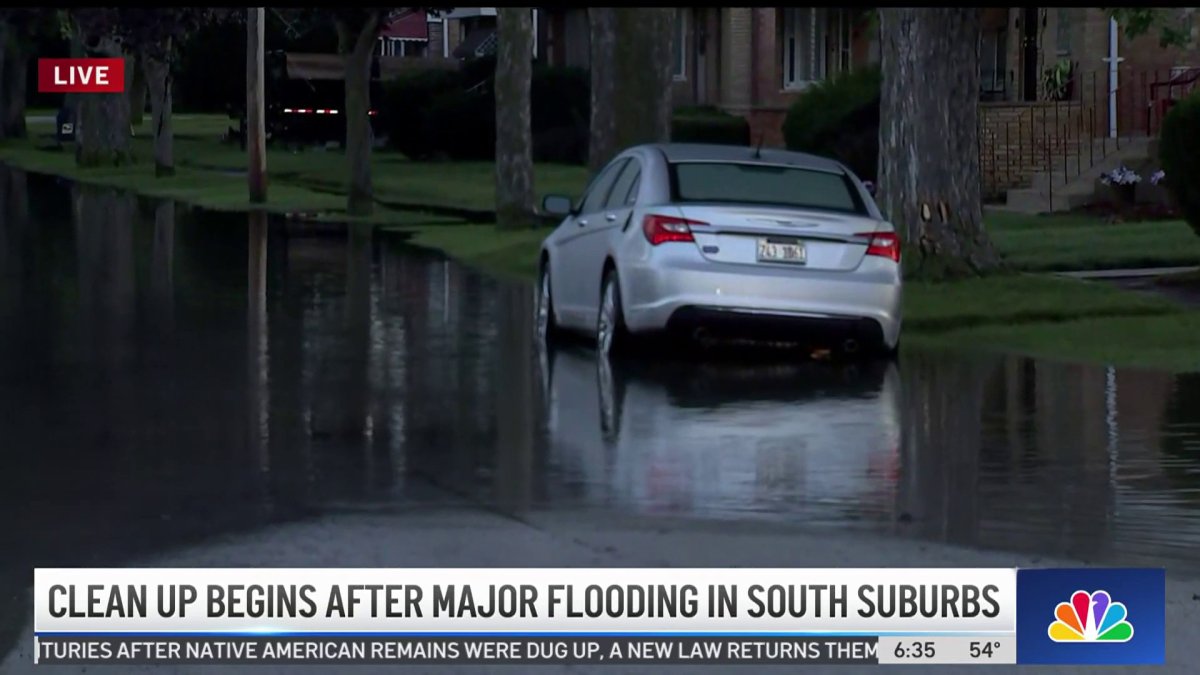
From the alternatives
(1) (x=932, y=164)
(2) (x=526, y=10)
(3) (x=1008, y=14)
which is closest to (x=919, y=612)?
(1) (x=932, y=164)

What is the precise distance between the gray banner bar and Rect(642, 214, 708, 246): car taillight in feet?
27.6

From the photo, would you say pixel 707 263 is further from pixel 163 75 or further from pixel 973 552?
pixel 163 75

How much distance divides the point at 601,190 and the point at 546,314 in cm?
124

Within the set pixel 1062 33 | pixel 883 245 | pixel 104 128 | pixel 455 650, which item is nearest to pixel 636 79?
pixel 883 245

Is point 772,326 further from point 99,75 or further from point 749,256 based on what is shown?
point 99,75

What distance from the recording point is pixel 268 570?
8672 mm

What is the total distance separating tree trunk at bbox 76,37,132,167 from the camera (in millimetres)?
62406

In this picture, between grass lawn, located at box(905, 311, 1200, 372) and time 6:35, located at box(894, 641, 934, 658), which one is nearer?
time 6:35, located at box(894, 641, 934, 658)

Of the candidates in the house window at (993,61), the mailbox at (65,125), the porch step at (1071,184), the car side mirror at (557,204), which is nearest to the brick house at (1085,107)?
the porch step at (1071,184)

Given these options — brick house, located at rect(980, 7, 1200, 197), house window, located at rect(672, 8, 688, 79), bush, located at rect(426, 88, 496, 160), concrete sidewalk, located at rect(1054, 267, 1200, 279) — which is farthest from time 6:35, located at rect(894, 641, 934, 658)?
bush, located at rect(426, 88, 496, 160)

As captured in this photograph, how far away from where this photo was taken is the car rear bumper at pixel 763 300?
16.2m

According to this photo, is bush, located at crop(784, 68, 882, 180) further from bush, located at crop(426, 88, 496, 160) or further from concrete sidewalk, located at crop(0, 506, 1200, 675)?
concrete sidewalk, located at crop(0, 506, 1200, 675)

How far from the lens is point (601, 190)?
18.3 metres

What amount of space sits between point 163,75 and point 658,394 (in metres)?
43.9
